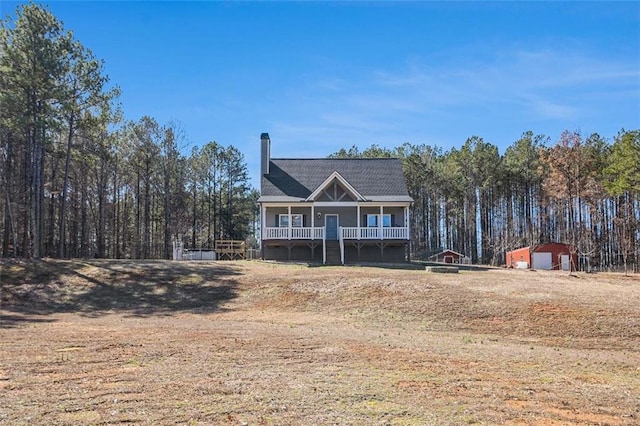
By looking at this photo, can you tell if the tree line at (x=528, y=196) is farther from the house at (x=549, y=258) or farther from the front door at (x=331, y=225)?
Answer: the front door at (x=331, y=225)

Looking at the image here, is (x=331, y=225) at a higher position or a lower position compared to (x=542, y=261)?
higher

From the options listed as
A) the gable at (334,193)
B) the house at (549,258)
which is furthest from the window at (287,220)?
the house at (549,258)

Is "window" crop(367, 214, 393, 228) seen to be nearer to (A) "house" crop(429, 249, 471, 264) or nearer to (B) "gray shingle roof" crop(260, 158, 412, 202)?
(B) "gray shingle roof" crop(260, 158, 412, 202)

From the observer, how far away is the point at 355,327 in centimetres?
1543

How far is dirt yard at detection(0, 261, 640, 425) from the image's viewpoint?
6594mm

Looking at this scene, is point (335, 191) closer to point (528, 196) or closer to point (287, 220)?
point (287, 220)

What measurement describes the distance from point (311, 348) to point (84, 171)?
3994 centimetres

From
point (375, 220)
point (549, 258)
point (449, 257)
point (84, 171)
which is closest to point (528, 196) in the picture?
point (449, 257)

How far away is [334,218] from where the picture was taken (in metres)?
33.2

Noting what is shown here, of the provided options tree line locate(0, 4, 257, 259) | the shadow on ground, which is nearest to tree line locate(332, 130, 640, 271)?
tree line locate(0, 4, 257, 259)

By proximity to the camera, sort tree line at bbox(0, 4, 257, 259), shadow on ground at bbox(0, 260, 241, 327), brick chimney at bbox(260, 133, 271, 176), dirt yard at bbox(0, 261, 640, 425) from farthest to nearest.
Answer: brick chimney at bbox(260, 133, 271, 176), tree line at bbox(0, 4, 257, 259), shadow on ground at bbox(0, 260, 241, 327), dirt yard at bbox(0, 261, 640, 425)

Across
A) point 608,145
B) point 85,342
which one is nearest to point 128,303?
point 85,342

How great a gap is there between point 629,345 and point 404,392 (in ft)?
30.5

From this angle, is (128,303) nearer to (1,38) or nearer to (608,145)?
(1,38)
